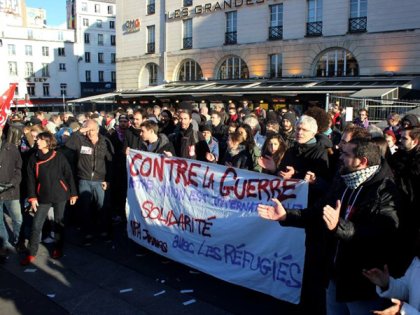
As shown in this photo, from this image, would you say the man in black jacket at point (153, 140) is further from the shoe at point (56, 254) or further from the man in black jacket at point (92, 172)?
the shoe at point (56, 254)

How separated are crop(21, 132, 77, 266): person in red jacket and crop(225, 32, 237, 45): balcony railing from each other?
26.6 m

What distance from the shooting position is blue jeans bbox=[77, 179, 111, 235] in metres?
6.68

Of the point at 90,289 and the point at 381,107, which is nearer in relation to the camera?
the point at 90,289

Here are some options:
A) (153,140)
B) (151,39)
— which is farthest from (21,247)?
(151,39)

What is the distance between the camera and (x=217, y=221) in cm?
515

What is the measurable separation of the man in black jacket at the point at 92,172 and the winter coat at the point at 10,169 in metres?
0.89

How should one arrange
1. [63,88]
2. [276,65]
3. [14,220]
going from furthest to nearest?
1. [63,88]
2. [276,65]
3. [14,220]

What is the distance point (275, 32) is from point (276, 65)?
7.24 ft

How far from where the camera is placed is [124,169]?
7578 millimetres

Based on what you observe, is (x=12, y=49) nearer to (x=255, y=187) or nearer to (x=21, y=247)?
(x=21, y=247)

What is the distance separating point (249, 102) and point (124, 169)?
16371 millimetres

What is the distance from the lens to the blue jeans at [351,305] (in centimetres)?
305

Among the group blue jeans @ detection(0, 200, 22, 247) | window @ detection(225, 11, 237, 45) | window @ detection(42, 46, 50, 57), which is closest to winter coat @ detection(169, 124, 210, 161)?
blue jeans @ detection(0, 200, 22, 247)

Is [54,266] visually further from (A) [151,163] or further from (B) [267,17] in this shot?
(B) [267,17]
